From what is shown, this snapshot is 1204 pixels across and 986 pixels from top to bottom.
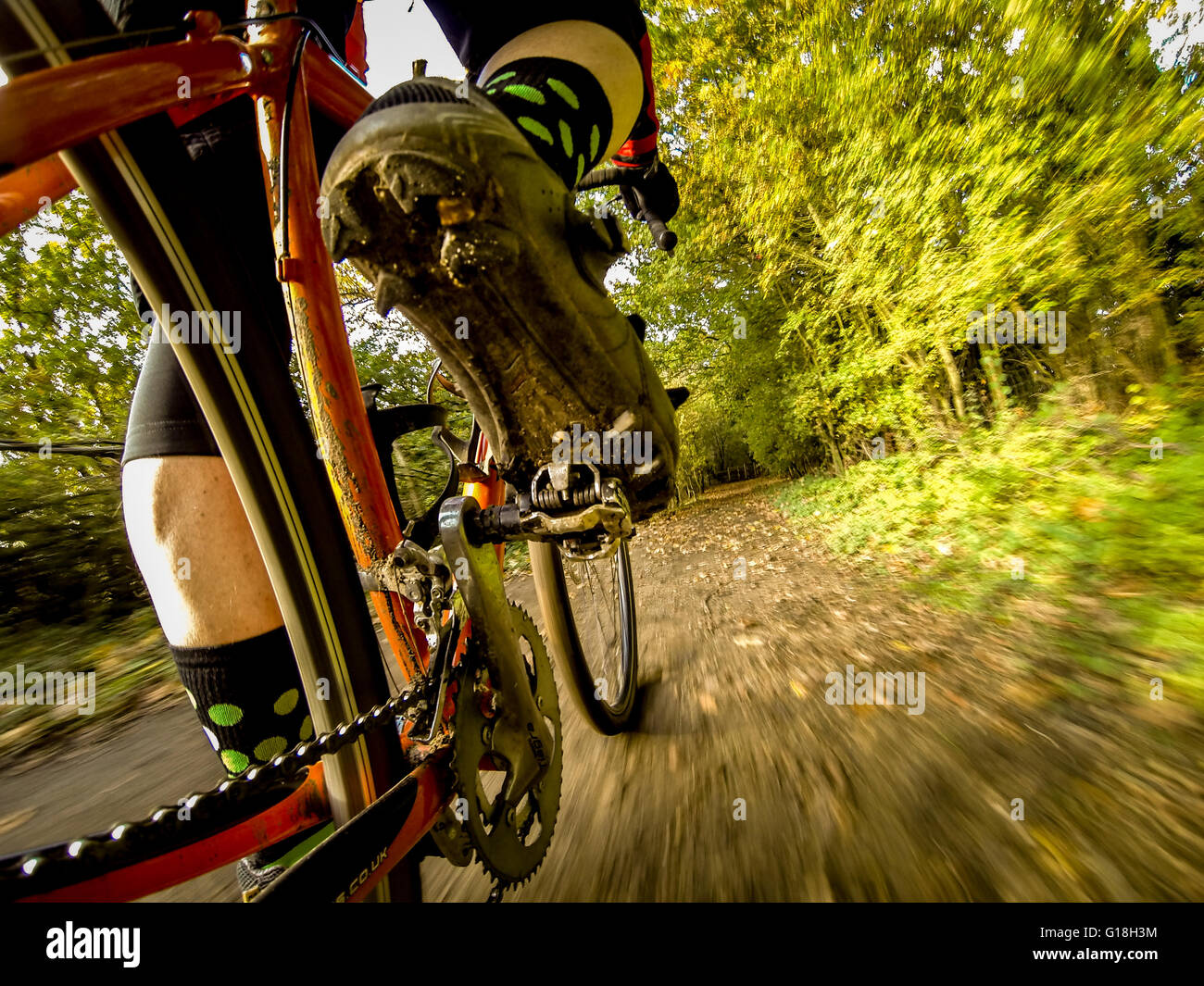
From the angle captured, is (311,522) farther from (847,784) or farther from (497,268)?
(847,784)

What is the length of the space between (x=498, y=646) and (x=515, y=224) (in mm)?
709

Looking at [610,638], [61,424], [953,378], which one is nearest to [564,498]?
[610,638]

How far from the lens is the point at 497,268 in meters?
0.64

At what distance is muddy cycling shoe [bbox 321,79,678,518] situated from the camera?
543 millimetres

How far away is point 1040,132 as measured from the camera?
10.5ft

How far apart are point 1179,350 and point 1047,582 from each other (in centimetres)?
188

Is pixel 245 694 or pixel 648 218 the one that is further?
pixel 648 218

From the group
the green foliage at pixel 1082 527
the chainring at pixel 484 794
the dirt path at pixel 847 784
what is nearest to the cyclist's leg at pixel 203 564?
the chainring at pixel 484 794

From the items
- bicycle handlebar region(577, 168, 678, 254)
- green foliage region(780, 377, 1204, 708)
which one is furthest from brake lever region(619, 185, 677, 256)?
green foliage region(780, 377, 1204, 708)

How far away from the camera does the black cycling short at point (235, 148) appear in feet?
2.52

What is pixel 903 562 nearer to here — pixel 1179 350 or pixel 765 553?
pixel 765 553

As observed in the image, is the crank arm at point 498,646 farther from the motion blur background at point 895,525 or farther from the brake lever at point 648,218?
the brake lever at point 648,218

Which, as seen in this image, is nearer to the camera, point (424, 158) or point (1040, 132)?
point (424, 158)
